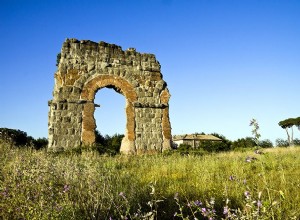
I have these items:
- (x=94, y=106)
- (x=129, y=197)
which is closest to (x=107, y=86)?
(x=94, y=106)

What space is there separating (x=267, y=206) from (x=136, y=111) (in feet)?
37.5

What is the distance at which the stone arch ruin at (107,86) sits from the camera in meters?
11.9

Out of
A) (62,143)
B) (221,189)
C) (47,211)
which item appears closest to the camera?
(47,211)

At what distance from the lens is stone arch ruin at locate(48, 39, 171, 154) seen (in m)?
11.9

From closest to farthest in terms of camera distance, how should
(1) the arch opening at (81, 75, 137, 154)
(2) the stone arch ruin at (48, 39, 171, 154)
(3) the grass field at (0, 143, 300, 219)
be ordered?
1. (3) the grass field at (0, 143, 300, 219)
2. (2) the stone arch ruin at (48, 39, 171, 154)
3. (1) the arch opening at (81, 75, 137, 154)

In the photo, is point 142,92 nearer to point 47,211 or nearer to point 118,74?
point 118,74

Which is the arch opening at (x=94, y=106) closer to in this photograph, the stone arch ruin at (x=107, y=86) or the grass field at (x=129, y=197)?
the stone arch ruin at (x=107, y=86)

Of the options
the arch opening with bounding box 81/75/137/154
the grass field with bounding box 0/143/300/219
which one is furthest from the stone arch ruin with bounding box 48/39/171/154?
the grass field with bounding box 0/143/300/219

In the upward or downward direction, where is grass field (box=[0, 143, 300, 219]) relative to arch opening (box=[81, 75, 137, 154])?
downward

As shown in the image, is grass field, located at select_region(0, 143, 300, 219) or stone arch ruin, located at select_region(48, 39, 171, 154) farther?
stone arch ruin, located at select_region(48, 39, 171, 154)

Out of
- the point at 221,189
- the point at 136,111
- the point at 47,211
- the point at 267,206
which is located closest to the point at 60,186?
the point at 47,211

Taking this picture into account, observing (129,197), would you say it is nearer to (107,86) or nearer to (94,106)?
(94,106)

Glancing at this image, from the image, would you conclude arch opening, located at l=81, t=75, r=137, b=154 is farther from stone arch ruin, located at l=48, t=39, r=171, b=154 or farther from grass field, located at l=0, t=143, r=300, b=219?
grass field, located at l=0, t=143, r=300, b=219

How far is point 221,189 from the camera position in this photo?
4.71 meters
